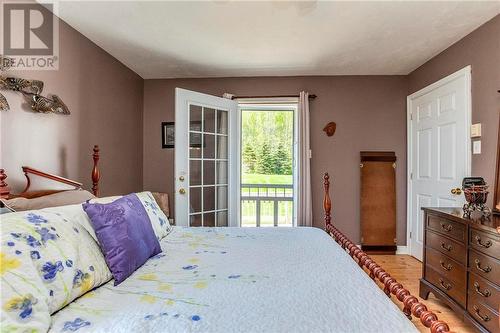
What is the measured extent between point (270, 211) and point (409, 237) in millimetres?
2329

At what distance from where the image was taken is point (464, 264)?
202 centimetres

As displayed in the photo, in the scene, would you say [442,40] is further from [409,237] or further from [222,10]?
[409,237]

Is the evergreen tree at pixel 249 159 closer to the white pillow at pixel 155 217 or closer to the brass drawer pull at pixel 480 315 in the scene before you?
the white pillow at pixel 155 217

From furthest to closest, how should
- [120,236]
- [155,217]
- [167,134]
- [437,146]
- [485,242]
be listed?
[167,134], [437,146], [155,217], [485,242], [120,236]

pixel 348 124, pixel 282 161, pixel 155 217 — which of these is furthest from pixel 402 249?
pixel 155 217

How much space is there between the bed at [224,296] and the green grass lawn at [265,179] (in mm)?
3670

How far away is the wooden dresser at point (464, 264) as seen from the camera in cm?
177

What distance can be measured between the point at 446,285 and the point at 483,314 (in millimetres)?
393

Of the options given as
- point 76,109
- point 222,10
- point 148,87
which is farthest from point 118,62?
point 222,10

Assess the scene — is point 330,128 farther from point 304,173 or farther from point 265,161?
point 265,161

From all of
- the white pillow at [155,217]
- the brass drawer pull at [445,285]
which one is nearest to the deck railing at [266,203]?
the brass drawer pull at [445,285]

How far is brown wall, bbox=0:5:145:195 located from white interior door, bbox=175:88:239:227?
71cm

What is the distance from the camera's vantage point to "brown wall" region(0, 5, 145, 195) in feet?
6.31

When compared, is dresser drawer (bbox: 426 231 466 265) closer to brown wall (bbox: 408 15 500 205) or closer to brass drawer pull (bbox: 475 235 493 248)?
brass drawer pull (bbox: 475 235 493 248)
